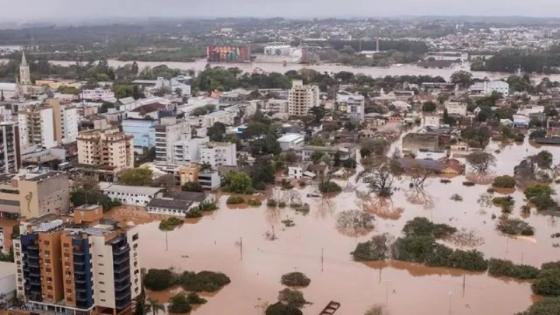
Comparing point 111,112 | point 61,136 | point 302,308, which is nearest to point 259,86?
point 111,112

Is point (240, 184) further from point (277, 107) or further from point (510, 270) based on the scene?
point (277, 107)

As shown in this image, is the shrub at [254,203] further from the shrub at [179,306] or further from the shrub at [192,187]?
the shrub at [179,306]

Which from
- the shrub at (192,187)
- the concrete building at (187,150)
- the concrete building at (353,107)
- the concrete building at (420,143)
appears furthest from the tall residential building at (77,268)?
the concrete building at (353,107)

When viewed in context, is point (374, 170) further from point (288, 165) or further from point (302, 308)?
point (302, 308)

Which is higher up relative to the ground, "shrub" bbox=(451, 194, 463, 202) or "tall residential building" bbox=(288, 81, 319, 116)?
Result: "tall residential building" bbox=(288, 81, 319, 116)

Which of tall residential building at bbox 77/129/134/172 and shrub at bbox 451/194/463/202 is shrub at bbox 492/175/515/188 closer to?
shrub at bbox 451/194/463/202

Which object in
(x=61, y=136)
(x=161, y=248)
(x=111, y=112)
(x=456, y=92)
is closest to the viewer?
(x=161, y=248)

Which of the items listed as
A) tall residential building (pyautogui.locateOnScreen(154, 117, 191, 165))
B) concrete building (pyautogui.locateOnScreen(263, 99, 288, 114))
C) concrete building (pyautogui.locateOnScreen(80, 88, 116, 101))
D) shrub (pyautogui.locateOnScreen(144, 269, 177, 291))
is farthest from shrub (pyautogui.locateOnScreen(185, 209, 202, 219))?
concrete building (pyautogui.locateOnScreen(80, 88, 116, 101))

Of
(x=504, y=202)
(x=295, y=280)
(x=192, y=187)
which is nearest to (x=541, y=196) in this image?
(x=504, y=202)
